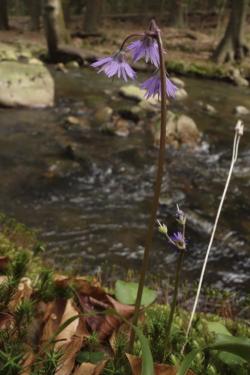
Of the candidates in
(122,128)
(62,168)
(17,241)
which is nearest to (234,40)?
(122,128)

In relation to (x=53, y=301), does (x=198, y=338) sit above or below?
below

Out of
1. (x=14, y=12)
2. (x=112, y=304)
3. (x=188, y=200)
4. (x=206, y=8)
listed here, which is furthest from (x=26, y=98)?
(x=14, y=12)

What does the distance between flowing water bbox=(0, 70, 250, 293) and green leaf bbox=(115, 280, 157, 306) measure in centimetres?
136

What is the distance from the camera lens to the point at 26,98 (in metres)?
11.4

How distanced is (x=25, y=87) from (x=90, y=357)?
34.9ft

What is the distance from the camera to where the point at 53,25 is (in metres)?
17.7

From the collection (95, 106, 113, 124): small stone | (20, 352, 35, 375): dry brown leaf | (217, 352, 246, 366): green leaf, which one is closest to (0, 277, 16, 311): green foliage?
(20, 352, 35, 375): dry brown leaf

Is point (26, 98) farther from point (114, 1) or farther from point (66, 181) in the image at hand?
point (114, 1)

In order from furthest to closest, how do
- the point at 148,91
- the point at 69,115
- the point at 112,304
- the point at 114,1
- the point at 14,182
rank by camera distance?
the point at 114,1 < the point at 69,115 < the point at 14,182 < the point at 112,304 < the point at 148,91

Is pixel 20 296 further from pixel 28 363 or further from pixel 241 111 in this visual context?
pixel 241 111

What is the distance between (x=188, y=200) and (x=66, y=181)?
6.19 ft

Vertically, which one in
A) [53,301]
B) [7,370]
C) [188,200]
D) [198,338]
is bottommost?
[188,200]

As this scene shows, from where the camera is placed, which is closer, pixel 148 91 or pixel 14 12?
pixel 148 91

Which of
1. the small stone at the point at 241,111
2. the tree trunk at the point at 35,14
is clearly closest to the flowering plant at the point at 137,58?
the small stone at the point at 241,111
